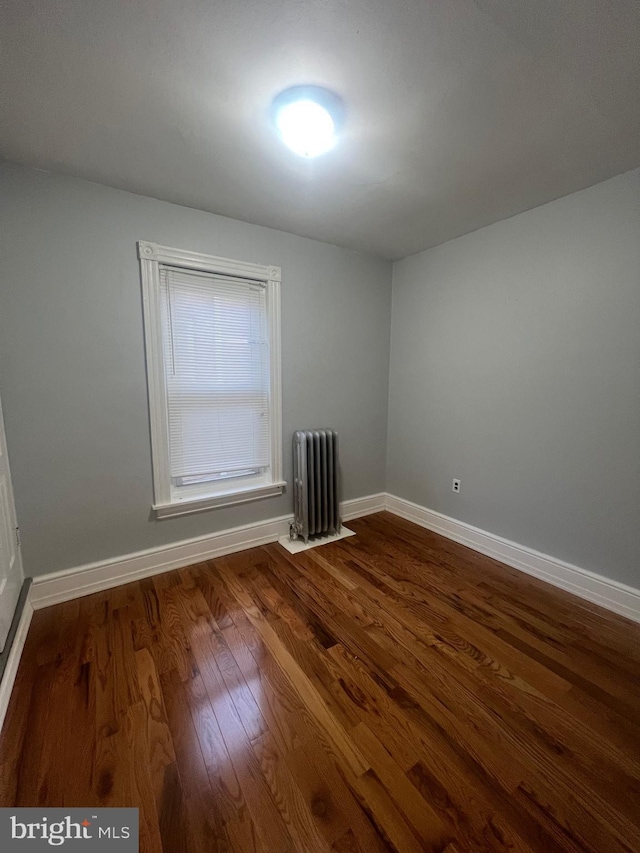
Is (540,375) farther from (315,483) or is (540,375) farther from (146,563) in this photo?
(146,563)

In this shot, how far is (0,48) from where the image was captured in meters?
1.08

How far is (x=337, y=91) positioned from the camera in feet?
4.14

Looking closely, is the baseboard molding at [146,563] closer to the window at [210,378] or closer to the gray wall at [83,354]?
the gray wall at [83,354]

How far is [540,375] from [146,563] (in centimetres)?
293

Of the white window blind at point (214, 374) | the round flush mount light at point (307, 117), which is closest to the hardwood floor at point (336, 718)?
the white window blind at point (214, 374)

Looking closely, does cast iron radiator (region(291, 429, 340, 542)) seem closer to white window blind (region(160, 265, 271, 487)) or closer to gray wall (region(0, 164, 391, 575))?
white window blind (region(160, 265, 271, 487))

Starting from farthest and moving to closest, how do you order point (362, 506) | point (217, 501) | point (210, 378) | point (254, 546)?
point (362, 506), point (254, 546), point (217, 501), point (210, 378)

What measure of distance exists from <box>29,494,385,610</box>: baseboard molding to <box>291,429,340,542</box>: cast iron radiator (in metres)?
0.22

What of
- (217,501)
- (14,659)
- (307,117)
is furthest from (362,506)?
(307,117)

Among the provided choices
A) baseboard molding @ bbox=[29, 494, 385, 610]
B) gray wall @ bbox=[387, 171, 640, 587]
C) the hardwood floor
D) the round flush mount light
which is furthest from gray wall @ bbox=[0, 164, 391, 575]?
gray wall @ bbox=[387, 171, 640, 587]

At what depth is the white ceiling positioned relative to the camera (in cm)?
100

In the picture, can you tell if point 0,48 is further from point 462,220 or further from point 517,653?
point 517,653

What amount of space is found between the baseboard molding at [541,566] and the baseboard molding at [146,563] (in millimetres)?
1327

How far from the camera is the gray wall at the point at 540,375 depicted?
1835 mm
